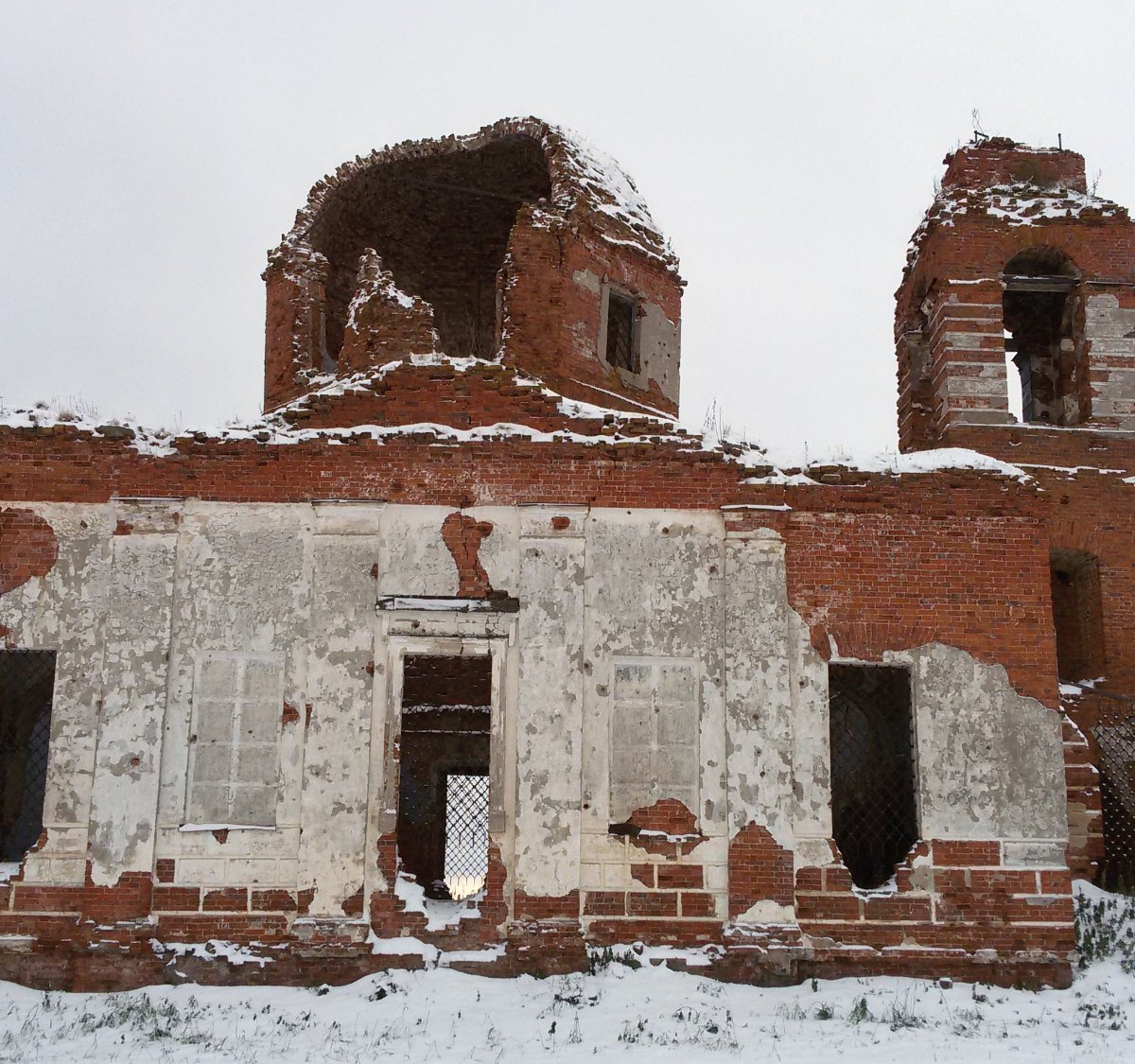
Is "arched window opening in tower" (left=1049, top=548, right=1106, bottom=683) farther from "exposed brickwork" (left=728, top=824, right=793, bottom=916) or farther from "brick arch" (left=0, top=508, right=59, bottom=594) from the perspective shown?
"brick arch" (left=0, top=508, right=59, bottom=594)

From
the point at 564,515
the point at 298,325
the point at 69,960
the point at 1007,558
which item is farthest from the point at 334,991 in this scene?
the point at 298,325

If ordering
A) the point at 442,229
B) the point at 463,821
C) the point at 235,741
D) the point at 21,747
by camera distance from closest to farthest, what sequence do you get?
the point at 235,741, the point at 21,747, the point at 463,821, the point at 442,229

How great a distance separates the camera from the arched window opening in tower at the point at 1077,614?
39.3 ft

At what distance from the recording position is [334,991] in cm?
789

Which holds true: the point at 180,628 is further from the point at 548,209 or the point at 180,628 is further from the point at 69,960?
the point at 548,209

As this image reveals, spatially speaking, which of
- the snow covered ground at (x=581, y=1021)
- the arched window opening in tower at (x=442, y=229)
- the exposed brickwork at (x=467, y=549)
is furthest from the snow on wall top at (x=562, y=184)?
the snow covered ground at (x=581, y=1021)

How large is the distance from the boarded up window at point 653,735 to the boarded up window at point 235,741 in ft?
8.66

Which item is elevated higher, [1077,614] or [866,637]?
[1077,614]

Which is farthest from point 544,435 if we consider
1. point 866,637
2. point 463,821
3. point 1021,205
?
point 1021,205

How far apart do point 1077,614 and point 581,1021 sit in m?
7.92

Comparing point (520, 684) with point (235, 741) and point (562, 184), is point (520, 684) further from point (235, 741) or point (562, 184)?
point (562, 184)

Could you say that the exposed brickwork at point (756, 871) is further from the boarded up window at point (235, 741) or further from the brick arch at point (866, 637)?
the boarded up window at point (235, 741)

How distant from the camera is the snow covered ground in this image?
6824 millimetres

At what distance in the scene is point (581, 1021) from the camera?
7.30 m
